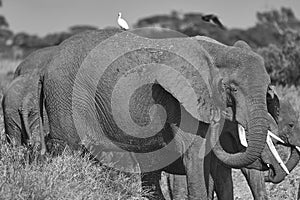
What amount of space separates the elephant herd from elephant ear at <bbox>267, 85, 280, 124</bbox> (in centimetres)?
2

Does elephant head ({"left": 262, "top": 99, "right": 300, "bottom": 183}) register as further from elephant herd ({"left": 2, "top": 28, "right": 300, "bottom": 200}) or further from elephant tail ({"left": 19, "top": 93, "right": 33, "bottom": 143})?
elephant tail ({"left": 19, "top": 93, "right": 33, "bottom": 143})

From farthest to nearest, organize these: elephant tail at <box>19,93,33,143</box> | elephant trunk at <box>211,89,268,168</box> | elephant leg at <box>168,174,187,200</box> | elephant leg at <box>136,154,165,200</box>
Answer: elephant tail at <box>19,93,33,143</box>, elephant leg at <box>168,174,187,200</box>, elephant leg at <box>136,154,165,200</box>, elephant trunk at <box>211,89,268,168</box>

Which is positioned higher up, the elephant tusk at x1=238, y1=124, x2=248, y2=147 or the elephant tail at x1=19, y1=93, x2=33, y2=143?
the elephant tusk at x1=238, y1=124, x2=248, y2=147

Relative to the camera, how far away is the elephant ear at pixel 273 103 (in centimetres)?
740

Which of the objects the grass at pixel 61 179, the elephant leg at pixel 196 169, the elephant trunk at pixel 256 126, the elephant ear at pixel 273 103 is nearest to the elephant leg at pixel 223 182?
the elephant ear at pixel 273 103

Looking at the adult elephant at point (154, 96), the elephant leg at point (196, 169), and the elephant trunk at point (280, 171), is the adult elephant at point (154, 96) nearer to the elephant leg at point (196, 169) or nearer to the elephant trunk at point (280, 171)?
the elephant leg at point (196, 169)

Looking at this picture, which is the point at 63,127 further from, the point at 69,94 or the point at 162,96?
the point at 162,96

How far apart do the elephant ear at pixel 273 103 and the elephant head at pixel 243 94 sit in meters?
1.08

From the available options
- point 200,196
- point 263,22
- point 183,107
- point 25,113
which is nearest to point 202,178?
point 200,196

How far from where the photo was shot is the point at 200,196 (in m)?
6.27

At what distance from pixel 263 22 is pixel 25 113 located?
36.0m

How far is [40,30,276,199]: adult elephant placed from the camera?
619 cm

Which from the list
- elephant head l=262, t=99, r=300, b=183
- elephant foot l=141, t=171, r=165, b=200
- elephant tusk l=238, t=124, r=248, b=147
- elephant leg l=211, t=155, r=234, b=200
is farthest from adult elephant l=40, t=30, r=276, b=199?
elephant head l=262, t=99, r=300, b=183

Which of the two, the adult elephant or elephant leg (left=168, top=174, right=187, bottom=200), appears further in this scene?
elephant leg (left=168, top=174, right=187, bottom=200)
